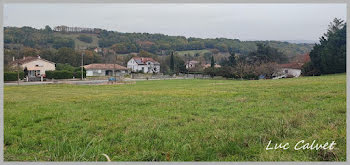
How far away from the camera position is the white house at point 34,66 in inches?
842

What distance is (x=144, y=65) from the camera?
153 ft

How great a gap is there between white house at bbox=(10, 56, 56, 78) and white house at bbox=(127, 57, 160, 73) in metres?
16.4

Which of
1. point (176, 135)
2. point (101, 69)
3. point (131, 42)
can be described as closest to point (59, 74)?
point (131, 42)

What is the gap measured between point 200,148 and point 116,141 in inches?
51.1

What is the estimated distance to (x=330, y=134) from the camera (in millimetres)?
3609

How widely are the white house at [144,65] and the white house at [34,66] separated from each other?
1644 cm

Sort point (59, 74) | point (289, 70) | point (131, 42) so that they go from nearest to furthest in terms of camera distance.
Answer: point (59, 74) → point (289, 70) → point (131, 42)

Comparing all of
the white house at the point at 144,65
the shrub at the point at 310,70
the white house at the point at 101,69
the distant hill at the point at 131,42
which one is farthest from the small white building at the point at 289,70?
the white house at the point at 101,69

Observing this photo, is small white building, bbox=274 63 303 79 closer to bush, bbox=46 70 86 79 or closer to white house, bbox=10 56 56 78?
bush, bbox=46 70 86 79

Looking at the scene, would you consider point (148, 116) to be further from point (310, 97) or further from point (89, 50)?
point (89, 50)

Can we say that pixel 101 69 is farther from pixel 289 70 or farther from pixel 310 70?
pixel 310 70

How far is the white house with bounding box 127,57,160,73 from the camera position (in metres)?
44.7

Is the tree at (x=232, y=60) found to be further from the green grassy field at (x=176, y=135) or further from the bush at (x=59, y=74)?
the green grassy field at (x=176, y=135)

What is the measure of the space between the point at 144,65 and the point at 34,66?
23324 mm
